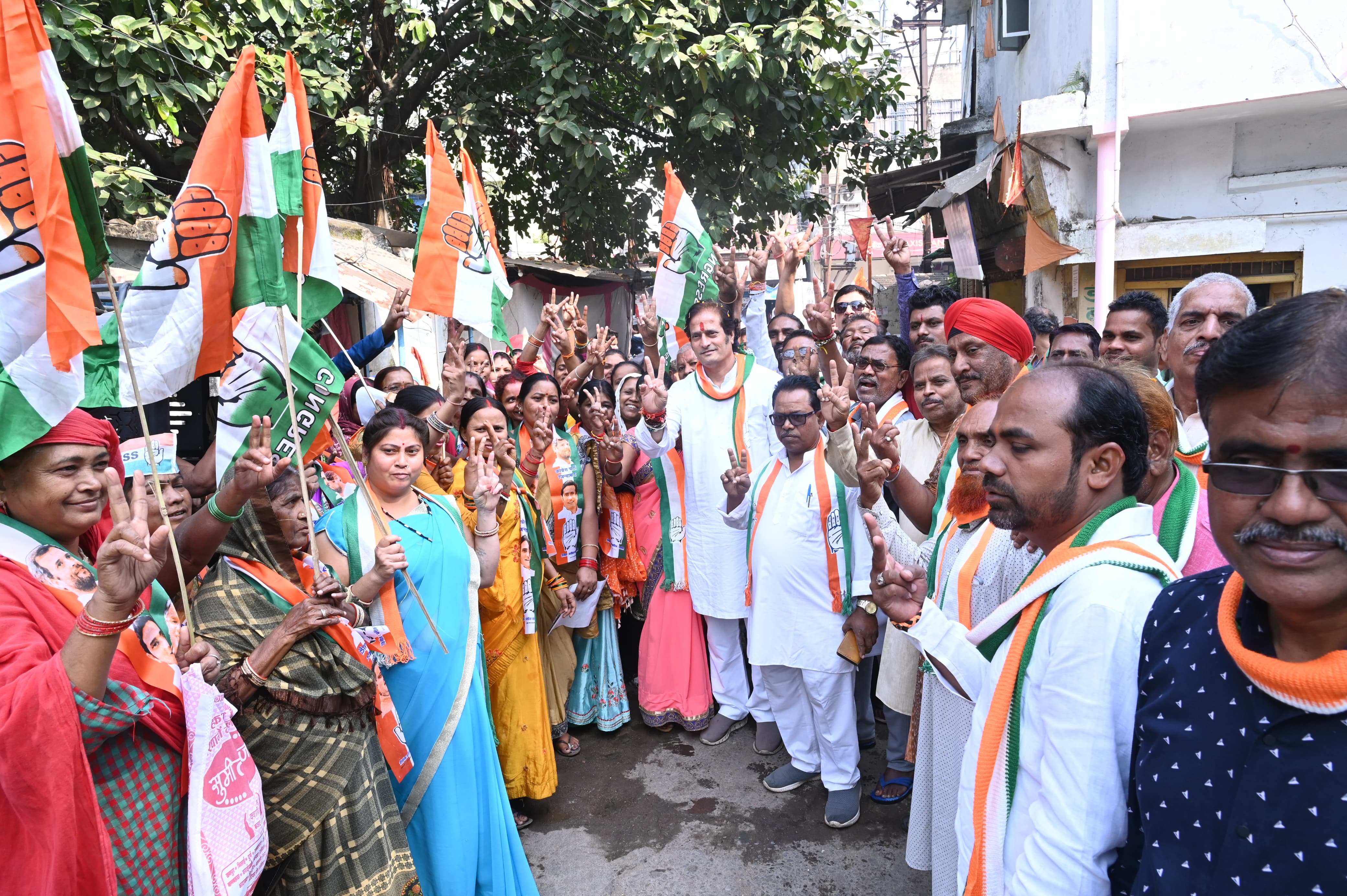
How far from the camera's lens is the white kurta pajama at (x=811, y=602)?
3.81 m

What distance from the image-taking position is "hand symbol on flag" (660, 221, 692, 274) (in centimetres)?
527

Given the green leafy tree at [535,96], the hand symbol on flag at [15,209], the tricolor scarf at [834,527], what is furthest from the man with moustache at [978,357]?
the green leafy tree at [535,96]

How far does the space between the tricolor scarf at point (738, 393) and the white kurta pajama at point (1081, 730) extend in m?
3.03

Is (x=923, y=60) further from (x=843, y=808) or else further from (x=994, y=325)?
(x=843, y=808)

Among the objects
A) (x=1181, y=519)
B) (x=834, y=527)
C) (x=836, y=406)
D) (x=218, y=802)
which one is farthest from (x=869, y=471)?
(x=218, y=802)

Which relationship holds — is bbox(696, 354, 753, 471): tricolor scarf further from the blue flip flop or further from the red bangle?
the red bangle

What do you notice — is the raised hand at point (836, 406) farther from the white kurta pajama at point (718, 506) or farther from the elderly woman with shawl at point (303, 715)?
the elderly woman with shawl at point (303, 715)

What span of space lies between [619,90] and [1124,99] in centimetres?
554

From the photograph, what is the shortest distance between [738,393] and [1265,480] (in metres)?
3.66

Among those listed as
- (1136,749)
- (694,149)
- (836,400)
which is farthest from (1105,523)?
(694,149)

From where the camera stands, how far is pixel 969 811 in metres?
1.68

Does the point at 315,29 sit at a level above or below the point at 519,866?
above

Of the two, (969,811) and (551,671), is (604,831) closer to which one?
(551,671)

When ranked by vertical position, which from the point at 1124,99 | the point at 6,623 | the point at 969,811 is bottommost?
the point at 969,811
